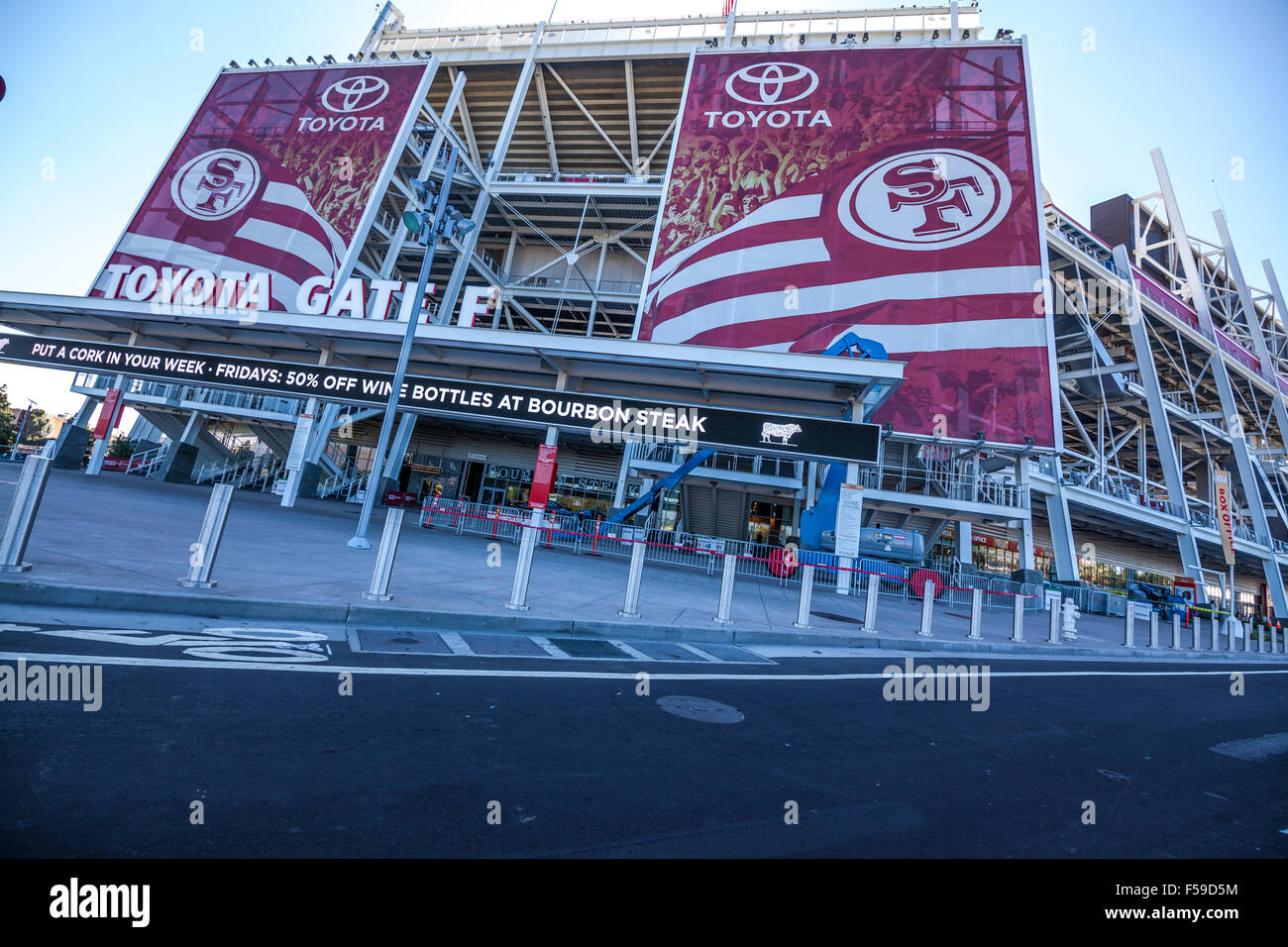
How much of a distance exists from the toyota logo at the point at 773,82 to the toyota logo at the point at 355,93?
57.5 ft

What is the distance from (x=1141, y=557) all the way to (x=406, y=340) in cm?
5468

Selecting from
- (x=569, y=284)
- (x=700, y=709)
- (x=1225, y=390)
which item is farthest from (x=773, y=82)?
(x=1225, y=390)

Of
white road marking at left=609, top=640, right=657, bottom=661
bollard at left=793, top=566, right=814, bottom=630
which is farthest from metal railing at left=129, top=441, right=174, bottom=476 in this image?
bollard at left=793, top=566, right=814, bottom=630

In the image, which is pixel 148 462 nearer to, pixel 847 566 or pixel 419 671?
pixel 847 566

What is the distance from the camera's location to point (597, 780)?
9.66 ft

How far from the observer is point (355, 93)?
2888 centimetres

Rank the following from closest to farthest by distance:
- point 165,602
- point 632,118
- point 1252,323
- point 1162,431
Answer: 1. point 165,602
2. point 1162,431
3. point 632,118
4. point 1252,323

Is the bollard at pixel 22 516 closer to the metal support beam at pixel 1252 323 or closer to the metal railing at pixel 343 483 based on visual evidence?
the metal railing at pixel 343 483

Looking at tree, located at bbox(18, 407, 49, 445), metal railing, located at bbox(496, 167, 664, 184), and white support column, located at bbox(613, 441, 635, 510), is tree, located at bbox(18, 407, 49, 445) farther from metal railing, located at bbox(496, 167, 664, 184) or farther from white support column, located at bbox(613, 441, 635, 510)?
white support column, located at bbox(613, 441, 635, 510)

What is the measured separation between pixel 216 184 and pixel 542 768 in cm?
3538

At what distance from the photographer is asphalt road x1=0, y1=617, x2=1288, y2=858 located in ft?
7.39
